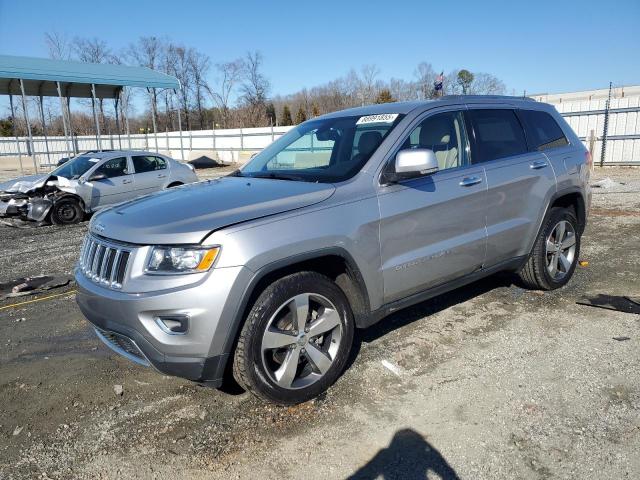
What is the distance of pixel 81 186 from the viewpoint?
10.3m

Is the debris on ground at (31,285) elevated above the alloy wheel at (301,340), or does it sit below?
below

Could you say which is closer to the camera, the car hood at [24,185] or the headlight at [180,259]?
the headlight at [180,259]

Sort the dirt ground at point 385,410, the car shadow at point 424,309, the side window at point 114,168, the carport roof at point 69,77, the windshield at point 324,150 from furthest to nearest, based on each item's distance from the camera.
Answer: the carport roof at point 69,77, the side window at point 114,168, the car shadow at point 424,309, the windshield at point 324,150, the dirt ground at point 385,410

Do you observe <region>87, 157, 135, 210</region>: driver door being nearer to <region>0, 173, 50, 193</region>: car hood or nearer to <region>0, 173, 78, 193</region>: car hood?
<region>0, 173, 78, 193</region>: car hood

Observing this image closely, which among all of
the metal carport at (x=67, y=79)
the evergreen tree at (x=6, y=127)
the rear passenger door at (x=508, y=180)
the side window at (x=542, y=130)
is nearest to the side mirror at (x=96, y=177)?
the rear passenger door at (x=508, y=180)

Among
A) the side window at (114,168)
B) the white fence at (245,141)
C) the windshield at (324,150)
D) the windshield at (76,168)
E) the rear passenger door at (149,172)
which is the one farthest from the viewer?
the white fence at (245,141)

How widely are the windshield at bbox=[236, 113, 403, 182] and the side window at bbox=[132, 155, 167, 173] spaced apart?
25.2ft

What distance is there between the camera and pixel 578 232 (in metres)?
5.10

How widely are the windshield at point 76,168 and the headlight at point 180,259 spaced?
9.04 m

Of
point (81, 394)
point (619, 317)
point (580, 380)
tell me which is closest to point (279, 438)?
point (81, 394)

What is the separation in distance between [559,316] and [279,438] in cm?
289

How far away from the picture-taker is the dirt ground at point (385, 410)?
8.27ft

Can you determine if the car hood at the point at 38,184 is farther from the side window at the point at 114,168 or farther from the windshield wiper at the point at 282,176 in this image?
the windshield wiper at the point at 282,176

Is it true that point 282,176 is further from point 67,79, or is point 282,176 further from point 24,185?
point 67,79
